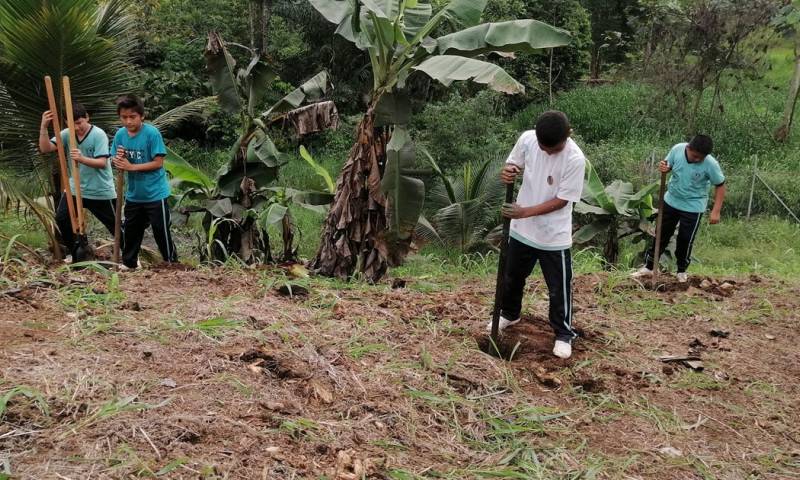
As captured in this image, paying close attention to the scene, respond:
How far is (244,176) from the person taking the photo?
6.97m

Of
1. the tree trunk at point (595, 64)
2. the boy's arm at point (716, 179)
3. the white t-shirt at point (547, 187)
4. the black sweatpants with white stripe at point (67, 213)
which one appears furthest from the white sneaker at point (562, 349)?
the tree trunk at point (595, 64)

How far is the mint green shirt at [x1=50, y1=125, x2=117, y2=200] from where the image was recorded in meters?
5.62

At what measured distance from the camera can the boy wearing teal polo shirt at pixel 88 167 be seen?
18.3 feet

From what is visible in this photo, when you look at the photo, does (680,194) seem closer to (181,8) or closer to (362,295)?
(362,295)

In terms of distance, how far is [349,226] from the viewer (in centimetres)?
632

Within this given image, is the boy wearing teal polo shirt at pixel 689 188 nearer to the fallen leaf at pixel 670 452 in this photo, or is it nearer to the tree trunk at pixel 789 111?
the fallen leaf at pixel 670 452

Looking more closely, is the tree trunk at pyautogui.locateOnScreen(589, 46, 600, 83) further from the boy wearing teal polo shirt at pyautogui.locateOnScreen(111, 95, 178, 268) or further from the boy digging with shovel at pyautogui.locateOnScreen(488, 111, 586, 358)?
the boy digging with shovel at pyautogui.locateOnScreen(488, 111, 586, 358)

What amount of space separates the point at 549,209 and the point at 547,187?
0.14 metres

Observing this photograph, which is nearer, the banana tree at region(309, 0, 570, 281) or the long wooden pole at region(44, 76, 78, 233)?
the long wooden pole at region(44, 76, 78, 233)

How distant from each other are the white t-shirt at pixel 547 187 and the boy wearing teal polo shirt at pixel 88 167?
338 centimetres

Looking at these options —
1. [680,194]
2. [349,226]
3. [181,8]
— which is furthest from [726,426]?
[181,8]

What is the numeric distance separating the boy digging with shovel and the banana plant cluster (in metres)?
2.79

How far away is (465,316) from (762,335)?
2.30 meters

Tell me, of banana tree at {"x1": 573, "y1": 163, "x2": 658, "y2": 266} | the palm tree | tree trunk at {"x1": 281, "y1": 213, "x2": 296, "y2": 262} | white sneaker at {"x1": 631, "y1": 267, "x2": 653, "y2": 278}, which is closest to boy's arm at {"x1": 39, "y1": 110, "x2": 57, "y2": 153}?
the palm tree
